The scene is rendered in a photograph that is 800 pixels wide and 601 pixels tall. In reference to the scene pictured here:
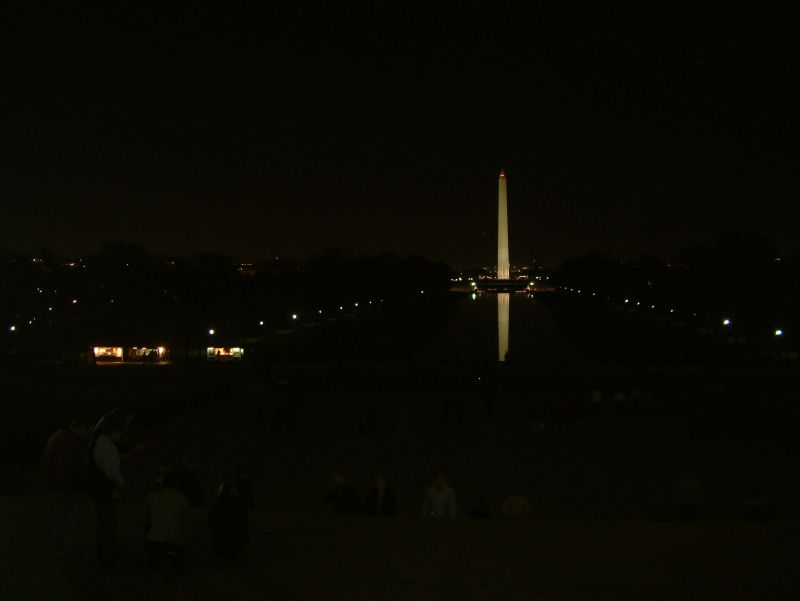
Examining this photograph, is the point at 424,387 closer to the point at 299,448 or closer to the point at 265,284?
the point at 299,448

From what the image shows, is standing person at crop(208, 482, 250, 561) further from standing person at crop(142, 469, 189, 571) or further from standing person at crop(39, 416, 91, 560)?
standing person at crop(39, 416, 91, 560)

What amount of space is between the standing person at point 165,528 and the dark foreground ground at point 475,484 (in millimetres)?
166

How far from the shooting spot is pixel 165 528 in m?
6.09

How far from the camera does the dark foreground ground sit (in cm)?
613

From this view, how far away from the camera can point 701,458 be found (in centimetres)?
Result: 1571

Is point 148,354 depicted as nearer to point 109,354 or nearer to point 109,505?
point 109,354

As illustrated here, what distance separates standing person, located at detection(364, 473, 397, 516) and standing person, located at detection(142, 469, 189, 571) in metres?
2.56

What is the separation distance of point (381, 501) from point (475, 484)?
512 cm

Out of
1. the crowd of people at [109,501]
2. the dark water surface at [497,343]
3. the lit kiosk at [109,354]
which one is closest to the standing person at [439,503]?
the crowd of people at [109,501]

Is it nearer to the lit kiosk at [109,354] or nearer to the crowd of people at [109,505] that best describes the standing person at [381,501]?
the crowd of people at [109,505]

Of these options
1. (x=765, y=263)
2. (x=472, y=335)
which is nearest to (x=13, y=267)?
(x=472, y=335)

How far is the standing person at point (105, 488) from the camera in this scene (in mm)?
6047

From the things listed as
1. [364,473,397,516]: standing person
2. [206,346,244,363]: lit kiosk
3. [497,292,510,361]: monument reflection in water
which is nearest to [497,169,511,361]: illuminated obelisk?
[497,292,510,361]: monument reflection in water

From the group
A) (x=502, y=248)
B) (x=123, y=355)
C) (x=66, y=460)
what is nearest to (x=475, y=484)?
(x=66, y=460)
